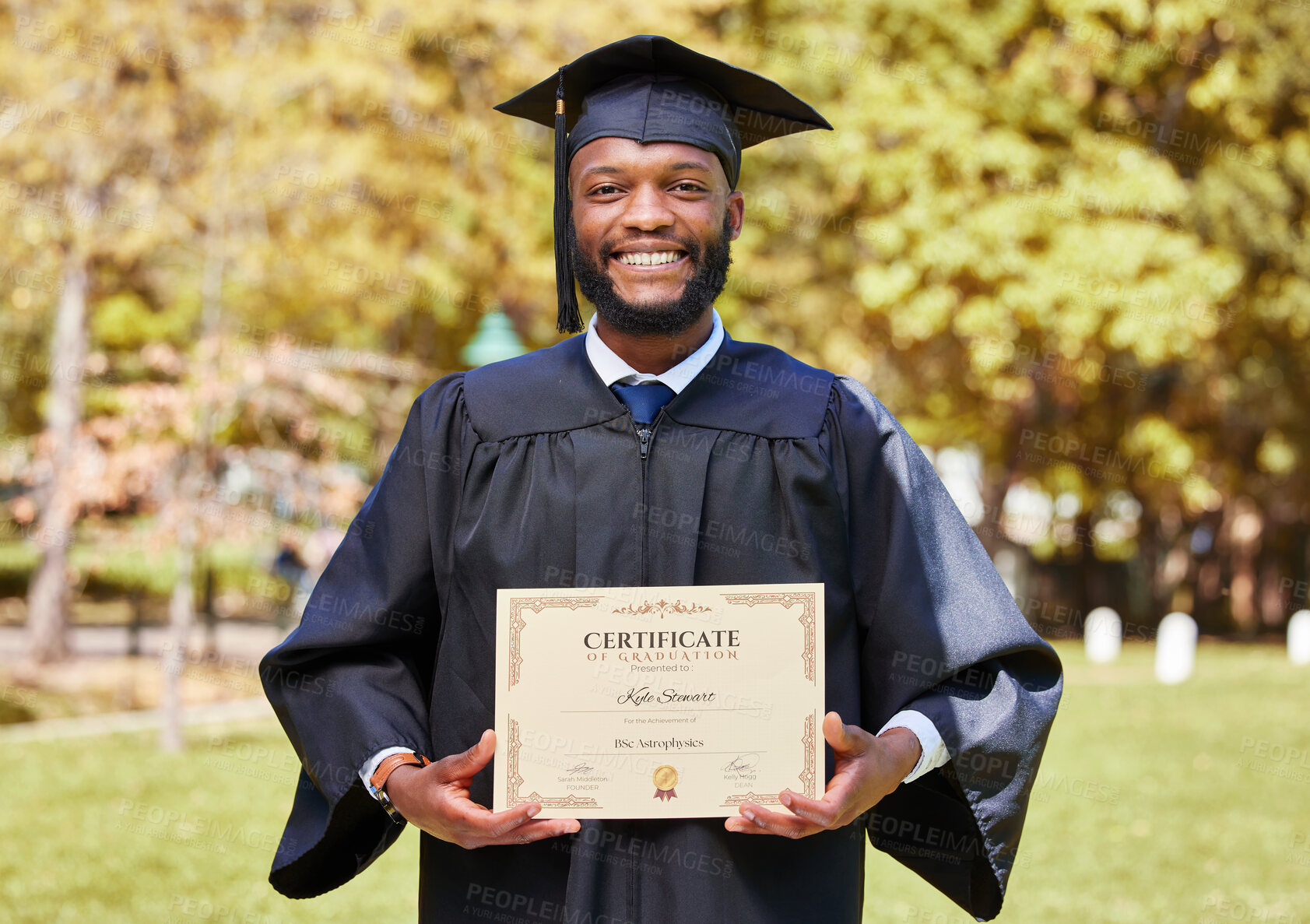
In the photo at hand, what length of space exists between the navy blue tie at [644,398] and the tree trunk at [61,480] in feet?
25.6

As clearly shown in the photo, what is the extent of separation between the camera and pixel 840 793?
1979 mm

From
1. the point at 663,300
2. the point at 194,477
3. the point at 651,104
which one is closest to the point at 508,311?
the point at 194,477

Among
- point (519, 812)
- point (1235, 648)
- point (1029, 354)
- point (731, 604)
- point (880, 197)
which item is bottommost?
point (1235, 648)

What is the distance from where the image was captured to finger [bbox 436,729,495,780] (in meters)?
1.97

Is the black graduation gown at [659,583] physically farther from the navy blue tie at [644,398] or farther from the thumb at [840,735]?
the thumb at [840,735]

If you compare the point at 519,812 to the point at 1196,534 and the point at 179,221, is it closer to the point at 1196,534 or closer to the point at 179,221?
the point at 179,221

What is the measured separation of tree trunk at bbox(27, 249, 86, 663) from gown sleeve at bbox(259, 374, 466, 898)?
24.8 feet

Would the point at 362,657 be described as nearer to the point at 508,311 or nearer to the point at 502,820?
the point at 502,820

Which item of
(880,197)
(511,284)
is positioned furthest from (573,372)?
(880,197)

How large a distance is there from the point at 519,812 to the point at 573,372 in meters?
0.83

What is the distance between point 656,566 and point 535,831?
49 cm

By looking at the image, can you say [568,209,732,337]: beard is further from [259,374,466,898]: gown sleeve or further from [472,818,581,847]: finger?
[472,818,581,847]: finger

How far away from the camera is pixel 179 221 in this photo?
35.6 feet

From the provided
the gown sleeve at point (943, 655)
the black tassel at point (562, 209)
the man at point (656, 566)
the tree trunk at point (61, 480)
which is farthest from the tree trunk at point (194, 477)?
the gown sleeve at point (943, 655)
